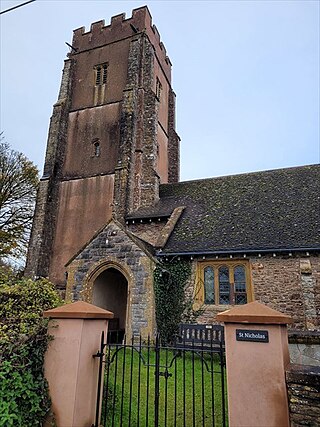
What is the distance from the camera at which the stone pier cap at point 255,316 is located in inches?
146

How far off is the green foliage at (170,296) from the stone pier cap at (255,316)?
815cm

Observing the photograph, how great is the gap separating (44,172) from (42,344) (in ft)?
56.0

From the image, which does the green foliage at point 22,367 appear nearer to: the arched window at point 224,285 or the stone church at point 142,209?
the stone church at point 142,209

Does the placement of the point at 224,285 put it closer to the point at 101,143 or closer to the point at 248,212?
the point at 248,212

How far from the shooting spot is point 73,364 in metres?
4.24

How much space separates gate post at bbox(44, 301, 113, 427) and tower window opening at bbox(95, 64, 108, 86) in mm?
20530

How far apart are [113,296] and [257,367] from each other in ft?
37.9

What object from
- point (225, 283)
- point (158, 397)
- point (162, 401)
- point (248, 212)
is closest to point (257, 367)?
point (158, 397)

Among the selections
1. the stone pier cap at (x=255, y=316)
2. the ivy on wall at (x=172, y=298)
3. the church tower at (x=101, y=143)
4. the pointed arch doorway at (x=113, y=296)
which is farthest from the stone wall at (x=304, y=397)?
the church tower at (x=101, y=143)

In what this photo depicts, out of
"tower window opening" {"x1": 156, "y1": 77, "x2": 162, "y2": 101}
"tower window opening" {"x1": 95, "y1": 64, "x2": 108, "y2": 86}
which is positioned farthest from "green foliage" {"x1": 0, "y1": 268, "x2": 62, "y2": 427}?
"tower window opening" {"x1": 156, "y1": 77, "x2": 162, "y2": 101}

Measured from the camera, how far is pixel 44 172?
19.9 metres

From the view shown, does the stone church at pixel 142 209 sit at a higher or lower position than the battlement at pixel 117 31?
lower

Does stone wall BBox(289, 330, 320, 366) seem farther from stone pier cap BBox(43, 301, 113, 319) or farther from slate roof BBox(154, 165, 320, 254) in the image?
slate roof BBox(154, 165, 320, 254)

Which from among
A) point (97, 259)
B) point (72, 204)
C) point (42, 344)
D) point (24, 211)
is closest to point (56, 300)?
point (42, 344)
